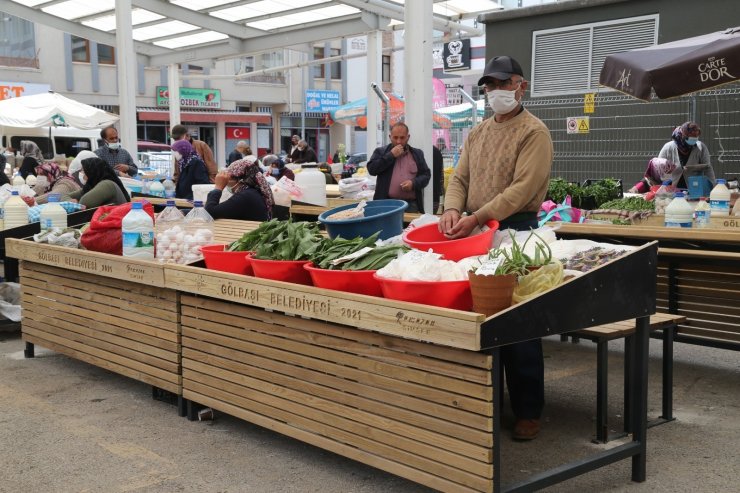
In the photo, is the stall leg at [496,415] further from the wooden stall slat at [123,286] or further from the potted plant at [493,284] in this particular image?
the wooden stall slat at [123,286]

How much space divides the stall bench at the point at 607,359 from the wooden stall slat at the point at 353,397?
105 centimetres

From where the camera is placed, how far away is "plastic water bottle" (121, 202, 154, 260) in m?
5.46

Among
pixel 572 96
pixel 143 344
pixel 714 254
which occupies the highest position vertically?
pixel 572 96

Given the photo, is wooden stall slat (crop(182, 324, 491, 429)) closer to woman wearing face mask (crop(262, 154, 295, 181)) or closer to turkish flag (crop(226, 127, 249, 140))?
woman wearing face mask (crop(262, 154, 295, 181))

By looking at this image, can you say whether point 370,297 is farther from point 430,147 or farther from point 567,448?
point 430,147

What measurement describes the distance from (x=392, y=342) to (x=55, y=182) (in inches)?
290

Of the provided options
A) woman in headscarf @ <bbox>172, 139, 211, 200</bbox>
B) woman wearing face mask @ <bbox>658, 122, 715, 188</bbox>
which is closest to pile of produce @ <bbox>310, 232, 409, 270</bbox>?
woman wearing face mask @ <bbox>658, 122, 715, 188</bbox>

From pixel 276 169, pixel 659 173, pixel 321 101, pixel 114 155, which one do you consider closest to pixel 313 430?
pixel 659 173

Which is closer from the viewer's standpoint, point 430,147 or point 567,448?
point 567,448

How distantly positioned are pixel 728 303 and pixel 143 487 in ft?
14.3

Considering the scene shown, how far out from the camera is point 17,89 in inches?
1188

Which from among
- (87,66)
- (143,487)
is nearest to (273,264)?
(143,487)

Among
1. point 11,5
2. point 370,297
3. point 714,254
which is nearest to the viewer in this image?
point 370,297

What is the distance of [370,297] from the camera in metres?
3.69
